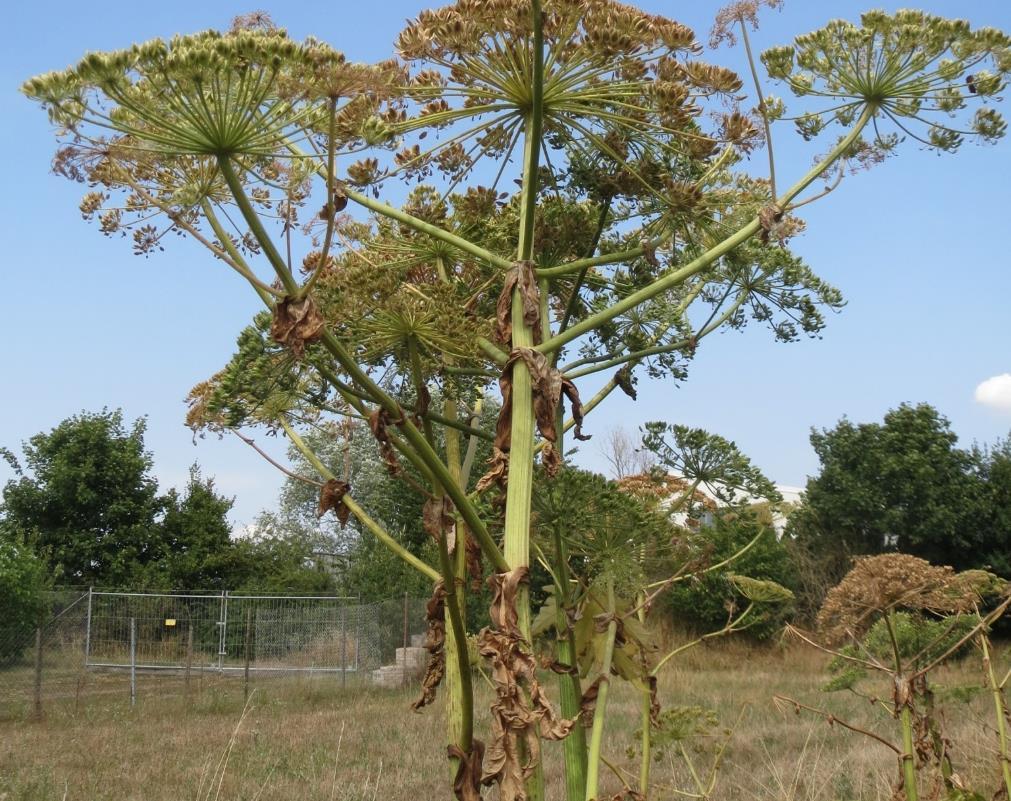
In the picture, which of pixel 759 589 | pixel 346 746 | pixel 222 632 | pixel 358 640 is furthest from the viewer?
pixel 222 632

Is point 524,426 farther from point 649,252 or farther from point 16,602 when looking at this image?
point 16,602

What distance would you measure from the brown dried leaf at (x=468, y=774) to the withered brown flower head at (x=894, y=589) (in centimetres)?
235

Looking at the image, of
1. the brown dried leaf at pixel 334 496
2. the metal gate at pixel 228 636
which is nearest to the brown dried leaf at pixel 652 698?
the brown dried leaf at pixel 334 496

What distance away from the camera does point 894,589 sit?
4137mm

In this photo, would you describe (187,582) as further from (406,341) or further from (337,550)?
(406,341)

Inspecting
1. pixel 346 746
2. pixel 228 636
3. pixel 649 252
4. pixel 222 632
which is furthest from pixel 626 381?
pixel 228 636

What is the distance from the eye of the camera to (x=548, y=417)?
238 cm

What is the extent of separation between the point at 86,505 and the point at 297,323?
101ft

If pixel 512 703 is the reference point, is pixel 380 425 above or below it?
above

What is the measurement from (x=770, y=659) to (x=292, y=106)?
75.8 feet

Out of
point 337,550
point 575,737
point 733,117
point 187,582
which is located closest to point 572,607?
point 575,737

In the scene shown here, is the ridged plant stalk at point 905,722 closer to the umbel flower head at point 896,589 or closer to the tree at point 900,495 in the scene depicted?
the umbel flower head at point 896,589

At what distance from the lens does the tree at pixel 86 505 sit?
29484mm

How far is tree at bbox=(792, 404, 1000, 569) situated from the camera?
25734mm
